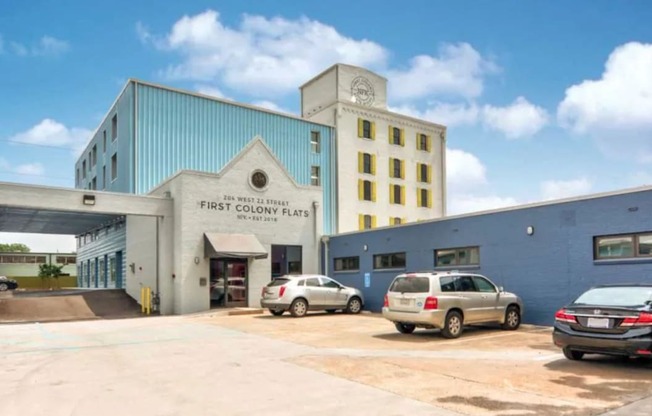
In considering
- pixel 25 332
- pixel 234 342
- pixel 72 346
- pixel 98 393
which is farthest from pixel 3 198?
pixel 98 393

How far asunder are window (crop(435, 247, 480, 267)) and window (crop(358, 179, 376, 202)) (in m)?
17.1

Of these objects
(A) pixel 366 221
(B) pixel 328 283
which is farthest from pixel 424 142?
(B) pixel 328 283

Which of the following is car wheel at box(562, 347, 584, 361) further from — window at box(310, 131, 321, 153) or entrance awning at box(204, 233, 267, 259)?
window at box(310, 131, 321, 153)

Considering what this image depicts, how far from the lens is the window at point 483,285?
14.7 m

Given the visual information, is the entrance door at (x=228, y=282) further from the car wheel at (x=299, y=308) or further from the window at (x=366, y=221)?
the window at (x=366, y=221)

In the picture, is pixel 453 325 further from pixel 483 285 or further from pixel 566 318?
pixel 566 318

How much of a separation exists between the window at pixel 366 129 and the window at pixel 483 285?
23963 millimetres

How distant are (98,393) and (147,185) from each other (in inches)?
888

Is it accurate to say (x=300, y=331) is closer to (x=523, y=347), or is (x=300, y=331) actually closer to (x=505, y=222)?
(x=523, y=347)

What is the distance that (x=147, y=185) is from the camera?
2912cm

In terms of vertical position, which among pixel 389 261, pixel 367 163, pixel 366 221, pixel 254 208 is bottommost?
pixel 389 261

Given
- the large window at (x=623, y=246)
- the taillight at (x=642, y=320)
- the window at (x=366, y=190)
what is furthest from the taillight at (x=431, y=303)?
the window at (x=366, y=190)

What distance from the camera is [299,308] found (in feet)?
66.9

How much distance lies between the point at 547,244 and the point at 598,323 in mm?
7422
